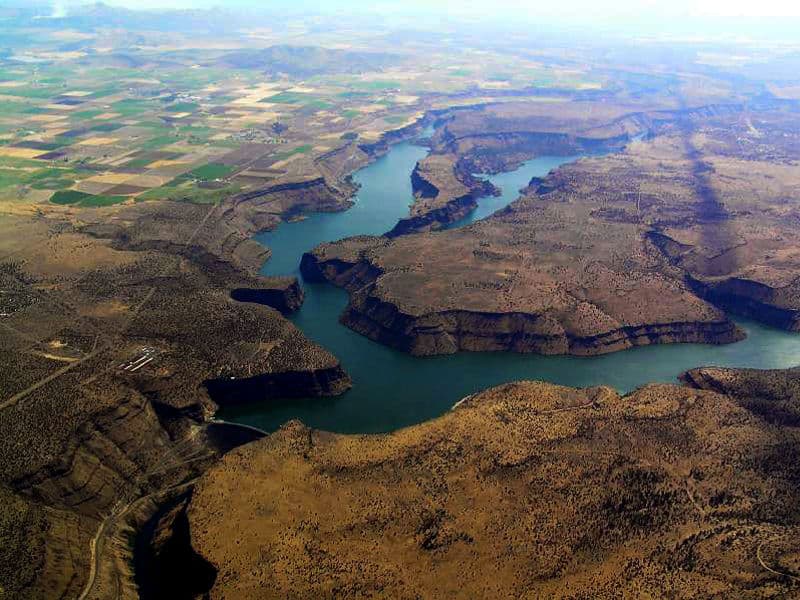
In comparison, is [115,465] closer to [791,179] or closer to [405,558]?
[405,558]

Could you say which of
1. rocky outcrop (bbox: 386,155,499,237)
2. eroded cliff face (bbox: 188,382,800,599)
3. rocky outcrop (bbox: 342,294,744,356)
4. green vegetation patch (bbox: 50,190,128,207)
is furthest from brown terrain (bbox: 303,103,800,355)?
green vegetation patch (bbox: 50,190,128,207)

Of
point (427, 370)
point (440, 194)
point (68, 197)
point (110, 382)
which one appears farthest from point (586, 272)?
point (68, 197)

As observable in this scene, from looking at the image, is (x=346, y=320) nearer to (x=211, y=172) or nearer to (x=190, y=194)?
(x=190, y=194)

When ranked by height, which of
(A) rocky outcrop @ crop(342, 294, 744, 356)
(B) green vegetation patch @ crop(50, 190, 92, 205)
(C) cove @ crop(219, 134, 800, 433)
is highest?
(B) green vegetation patch @ crop(50, 190, 92, 205)

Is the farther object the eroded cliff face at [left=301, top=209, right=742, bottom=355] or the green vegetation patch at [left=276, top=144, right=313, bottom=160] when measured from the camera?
the green vegetation patch at [left=276, top=144, right=313, bottom=160]

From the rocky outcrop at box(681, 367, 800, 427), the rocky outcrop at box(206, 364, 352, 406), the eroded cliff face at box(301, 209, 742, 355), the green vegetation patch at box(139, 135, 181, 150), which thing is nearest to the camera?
the rocky outcrop at box(681, 367, 800, 427)

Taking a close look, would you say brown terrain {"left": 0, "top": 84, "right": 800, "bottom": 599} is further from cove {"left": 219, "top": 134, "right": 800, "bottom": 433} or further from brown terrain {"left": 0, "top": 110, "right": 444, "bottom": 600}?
cove {"left": 219, "top": 134, "right": 800, "bottom": 433}
